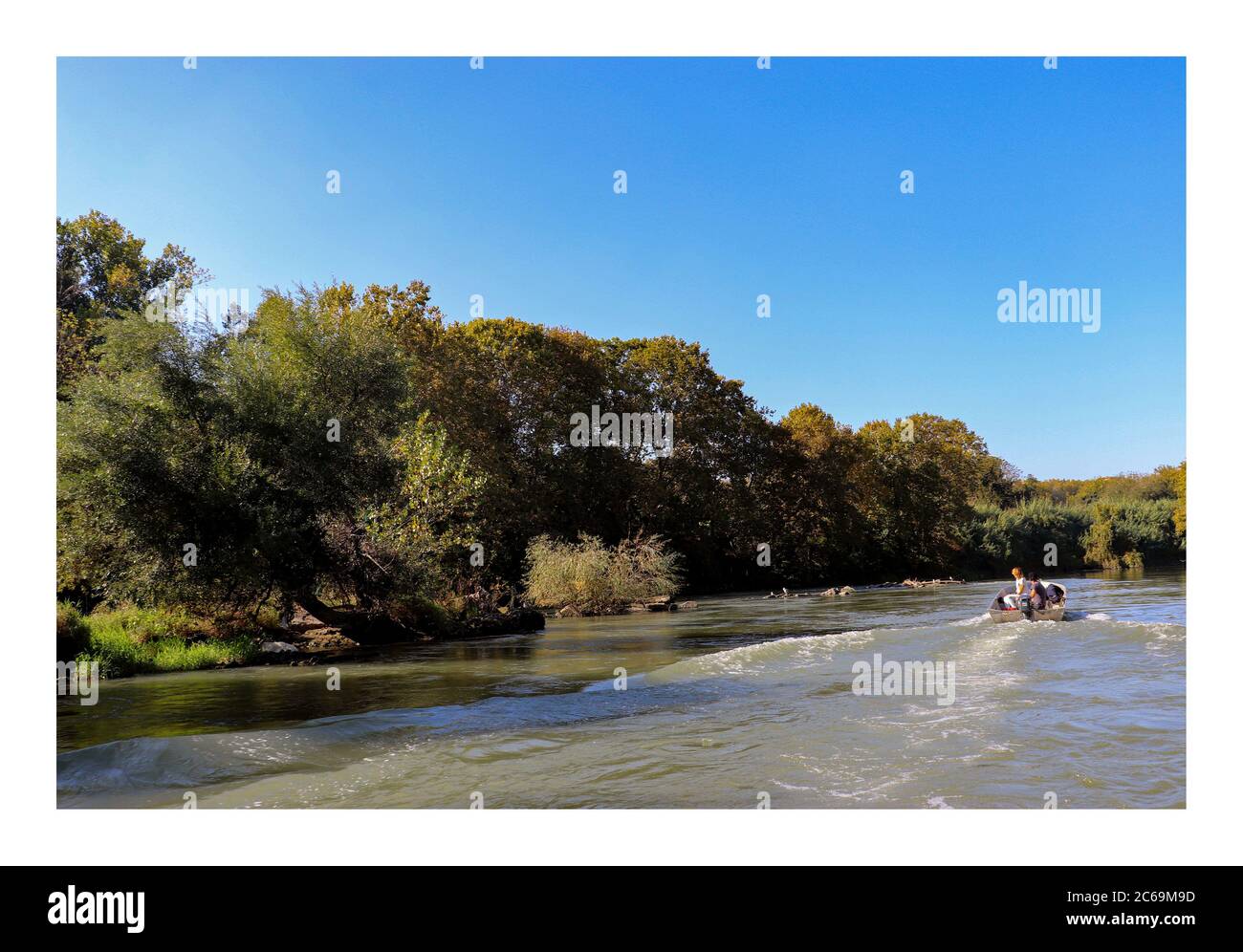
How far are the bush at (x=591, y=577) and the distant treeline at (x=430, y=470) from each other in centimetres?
261

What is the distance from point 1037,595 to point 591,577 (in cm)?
1726

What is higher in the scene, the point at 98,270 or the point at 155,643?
the point at 98,270

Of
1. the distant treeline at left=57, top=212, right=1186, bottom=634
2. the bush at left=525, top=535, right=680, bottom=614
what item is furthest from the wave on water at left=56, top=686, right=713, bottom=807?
the bush at left=525, top=535, right=680, bottom=614

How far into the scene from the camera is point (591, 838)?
6176mm

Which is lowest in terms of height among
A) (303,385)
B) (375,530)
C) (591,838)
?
(591,838)

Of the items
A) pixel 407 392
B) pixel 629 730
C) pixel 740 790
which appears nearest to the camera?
pixel 740 790

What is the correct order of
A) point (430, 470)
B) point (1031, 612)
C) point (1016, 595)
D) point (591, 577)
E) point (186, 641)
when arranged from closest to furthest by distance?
point (186, 641) < point (1031, 612) < point (1016, 595) < point (430, 470) < point (591, 577)

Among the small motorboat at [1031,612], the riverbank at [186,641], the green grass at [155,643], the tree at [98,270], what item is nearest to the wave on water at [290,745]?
the riverbank at [186,641]

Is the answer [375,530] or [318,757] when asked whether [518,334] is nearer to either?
[375,530]

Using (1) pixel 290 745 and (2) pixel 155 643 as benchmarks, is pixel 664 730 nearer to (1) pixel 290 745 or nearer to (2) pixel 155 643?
(1) pixel 290 745

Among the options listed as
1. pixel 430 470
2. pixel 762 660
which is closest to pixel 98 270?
pixel 430 470

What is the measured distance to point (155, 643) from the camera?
18.7 meters
